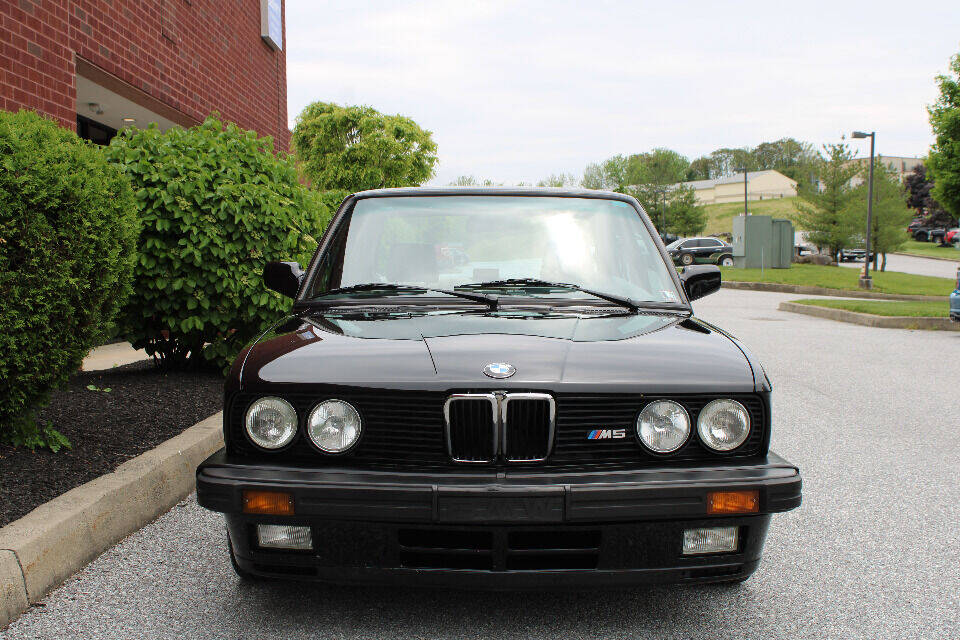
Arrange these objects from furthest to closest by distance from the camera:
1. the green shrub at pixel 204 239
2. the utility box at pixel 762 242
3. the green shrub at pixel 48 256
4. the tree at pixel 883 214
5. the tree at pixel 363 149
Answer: the tree at pixel 363 149, the tree at pixel 883 214, the utility box at pixel 762 242, the green shrub at pixel 204 239, the green shrub at pixel 48 256

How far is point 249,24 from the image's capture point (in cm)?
1471

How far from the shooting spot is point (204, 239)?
639 cm

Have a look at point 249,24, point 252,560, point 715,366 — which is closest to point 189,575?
point 252,560

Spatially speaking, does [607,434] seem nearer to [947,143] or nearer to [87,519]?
[87,519]

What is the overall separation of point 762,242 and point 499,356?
39.3 meters

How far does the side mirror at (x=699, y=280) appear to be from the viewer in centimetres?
405

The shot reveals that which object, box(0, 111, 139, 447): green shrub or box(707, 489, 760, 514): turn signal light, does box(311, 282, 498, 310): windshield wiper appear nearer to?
box(707, 489, 760, 514): turn signal light

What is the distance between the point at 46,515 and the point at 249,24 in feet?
42.7

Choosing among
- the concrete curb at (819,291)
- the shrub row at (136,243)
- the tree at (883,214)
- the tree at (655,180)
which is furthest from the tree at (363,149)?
the shrub row at (136,243)

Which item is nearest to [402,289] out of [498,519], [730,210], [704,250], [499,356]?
[499,356]

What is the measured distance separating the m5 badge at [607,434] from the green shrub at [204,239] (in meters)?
4.50

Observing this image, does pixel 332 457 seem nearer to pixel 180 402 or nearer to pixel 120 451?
pixel 120 451

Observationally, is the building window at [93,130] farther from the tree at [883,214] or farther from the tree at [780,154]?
the tree at [780,154]

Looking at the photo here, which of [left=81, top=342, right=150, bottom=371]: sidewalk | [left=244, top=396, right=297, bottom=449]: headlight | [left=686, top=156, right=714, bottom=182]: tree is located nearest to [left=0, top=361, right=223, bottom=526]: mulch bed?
[left=81, top=342, right=150, bottom=371]: sidewalk
